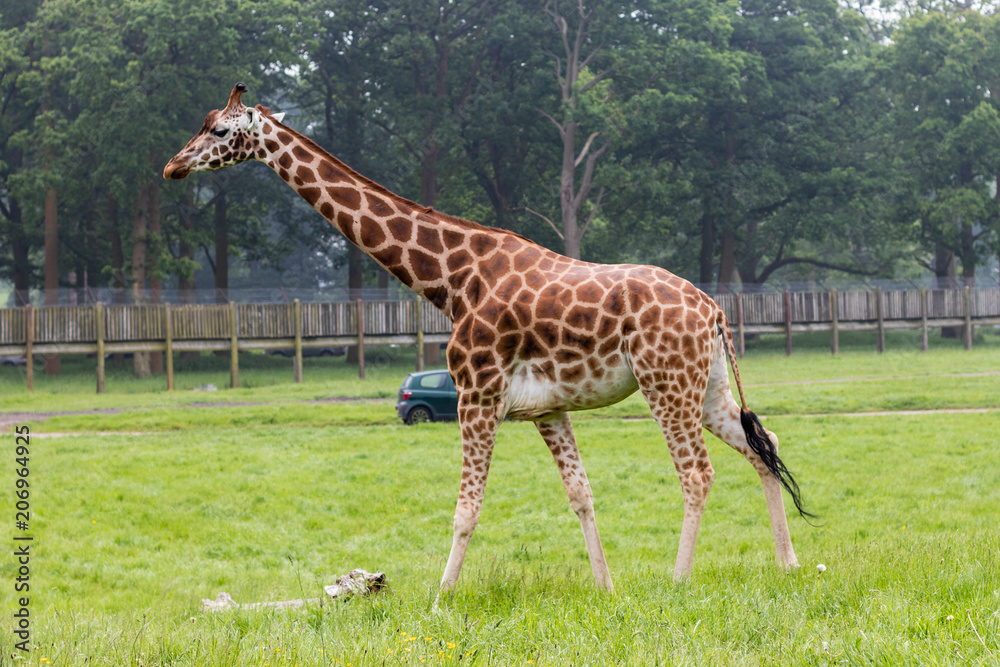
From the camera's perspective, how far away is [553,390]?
5812 mm

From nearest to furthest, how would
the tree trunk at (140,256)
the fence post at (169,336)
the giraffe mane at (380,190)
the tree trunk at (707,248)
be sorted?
1. the giraffe mane at (380,190)
2. the fence post at (169,336)
3. the tree trunk at (140,256)
4. the tree trunk at (707,248)

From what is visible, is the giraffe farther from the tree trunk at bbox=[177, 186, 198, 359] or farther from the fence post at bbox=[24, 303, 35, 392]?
the tree trunk at bbox=[177, 186, 198, 359]

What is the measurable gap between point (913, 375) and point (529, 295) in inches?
904

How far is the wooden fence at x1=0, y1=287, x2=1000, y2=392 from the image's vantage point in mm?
27562

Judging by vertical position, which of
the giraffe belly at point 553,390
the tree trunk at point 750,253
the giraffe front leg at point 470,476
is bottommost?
the giraffe front leg at point 470,476

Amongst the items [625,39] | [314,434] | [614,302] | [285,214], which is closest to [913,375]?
[314,434]

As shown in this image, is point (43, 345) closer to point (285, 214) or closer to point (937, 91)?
point (285, 214)

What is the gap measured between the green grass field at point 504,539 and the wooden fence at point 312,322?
4226mm

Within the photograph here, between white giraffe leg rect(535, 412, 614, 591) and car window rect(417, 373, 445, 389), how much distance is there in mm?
12826

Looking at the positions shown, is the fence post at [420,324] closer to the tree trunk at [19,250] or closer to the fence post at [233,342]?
the fence post at [233,342]

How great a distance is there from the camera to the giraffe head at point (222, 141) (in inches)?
240

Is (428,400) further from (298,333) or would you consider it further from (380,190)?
(380,190)

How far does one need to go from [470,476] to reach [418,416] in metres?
13.3

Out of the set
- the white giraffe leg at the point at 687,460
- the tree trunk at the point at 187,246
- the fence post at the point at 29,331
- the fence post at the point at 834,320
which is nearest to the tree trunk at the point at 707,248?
the fence post at the point at 834,320
